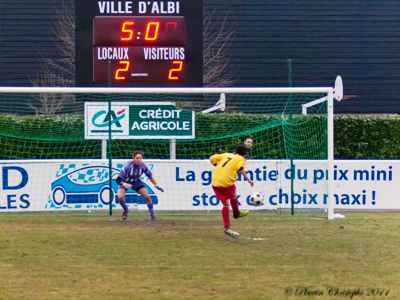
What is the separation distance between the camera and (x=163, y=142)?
22719 millimetres

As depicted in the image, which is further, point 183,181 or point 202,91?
point 183,181

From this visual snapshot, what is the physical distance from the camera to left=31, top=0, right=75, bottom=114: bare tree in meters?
26.7

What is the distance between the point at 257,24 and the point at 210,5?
1.83 meters

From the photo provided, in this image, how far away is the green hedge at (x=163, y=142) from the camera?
21.9 metres

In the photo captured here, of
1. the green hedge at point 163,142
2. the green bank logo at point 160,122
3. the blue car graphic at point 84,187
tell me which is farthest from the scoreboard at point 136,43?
the green hedge at point 163,142

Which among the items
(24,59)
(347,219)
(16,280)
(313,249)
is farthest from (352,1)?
(16,280)

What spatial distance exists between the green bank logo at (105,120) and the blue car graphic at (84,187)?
0.98 m

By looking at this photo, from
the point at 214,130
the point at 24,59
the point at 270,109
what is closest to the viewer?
the point at 214,130

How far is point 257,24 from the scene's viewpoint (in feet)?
97.9

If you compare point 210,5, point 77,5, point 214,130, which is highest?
point 210,5

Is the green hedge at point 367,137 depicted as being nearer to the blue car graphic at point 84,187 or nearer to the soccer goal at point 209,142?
the soccer goal at point 209,142

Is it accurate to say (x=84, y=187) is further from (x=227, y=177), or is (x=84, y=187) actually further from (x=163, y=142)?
(x=227, y=177)

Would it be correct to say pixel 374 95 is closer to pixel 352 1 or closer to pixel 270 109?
pixel 352 1

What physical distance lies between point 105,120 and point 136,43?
3.00 m
